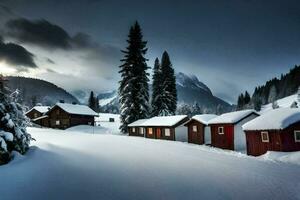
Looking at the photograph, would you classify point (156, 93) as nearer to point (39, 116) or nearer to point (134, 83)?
point (134, 83)

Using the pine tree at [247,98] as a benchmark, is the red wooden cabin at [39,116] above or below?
below

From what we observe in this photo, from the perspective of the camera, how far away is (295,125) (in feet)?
77.6

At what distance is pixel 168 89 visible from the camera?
61.4m

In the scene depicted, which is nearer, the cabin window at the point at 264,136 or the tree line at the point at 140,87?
the cabin window at the point at 264,136

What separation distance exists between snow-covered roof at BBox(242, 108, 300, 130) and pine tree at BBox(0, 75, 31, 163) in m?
21.8

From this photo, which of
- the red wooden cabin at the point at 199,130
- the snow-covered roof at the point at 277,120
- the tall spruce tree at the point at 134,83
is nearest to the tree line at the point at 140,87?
the tall spruce tree at the point at 134,83

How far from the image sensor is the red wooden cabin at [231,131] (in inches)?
1251

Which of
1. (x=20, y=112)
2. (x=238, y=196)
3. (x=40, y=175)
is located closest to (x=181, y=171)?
(x=238, y=196)

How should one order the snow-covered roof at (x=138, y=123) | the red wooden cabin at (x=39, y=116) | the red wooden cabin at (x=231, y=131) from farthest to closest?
the red wooden cabin at (x=39, y=116), the snow-covered roof at (x=138, y=123), the red wooden cabin at (x=231, y=131)

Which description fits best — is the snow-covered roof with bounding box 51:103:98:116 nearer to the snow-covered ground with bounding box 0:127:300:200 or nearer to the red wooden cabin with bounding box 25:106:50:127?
the red wooden cabin with bounding box 25:106:50:127

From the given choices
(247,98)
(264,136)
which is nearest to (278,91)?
(247,98)

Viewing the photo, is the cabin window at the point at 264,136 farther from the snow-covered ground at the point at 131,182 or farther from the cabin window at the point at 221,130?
the snow-covered ground at the point at 131,182

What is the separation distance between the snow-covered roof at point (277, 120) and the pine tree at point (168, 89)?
3254cm

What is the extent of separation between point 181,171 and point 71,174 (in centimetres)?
564
